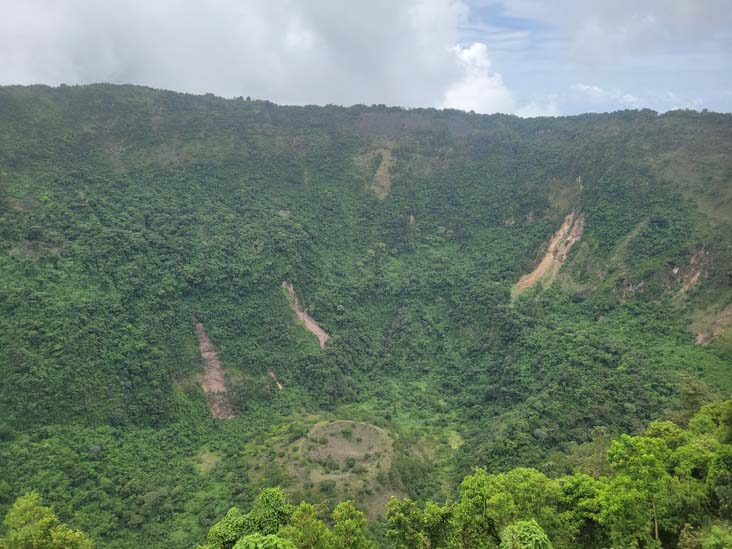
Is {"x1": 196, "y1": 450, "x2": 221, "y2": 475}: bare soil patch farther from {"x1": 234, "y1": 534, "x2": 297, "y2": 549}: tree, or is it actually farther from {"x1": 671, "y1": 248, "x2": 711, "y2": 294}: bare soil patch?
{"x1": 671, "y1": 248, "x2": 711, "y2": 294}: bare soil patch

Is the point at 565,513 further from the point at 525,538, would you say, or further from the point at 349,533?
the point at 349,533

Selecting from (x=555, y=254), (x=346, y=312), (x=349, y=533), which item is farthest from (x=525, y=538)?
(x=555, y=254)

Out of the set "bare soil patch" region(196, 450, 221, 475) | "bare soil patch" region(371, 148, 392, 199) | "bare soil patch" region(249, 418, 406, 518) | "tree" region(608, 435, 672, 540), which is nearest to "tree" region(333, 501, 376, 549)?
"tree" region(608, 435, 672, 540)

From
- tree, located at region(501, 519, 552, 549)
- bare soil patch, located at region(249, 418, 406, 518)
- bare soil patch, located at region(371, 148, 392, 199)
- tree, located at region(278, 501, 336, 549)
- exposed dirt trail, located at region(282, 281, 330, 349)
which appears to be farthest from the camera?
bare soil patch, located at region(371, 148, 392, 199)

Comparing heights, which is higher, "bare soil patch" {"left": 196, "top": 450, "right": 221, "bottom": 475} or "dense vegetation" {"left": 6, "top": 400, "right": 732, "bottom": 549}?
"dense vegetation" {"left": 6, "top": 400, "right": 732, "bottom": 549}

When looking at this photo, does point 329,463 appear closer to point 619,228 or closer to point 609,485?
point 609,485

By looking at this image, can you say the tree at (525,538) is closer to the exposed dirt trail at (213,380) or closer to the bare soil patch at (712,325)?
the bare soil patch at (712,325)

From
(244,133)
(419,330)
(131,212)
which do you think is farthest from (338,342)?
(244,133)
